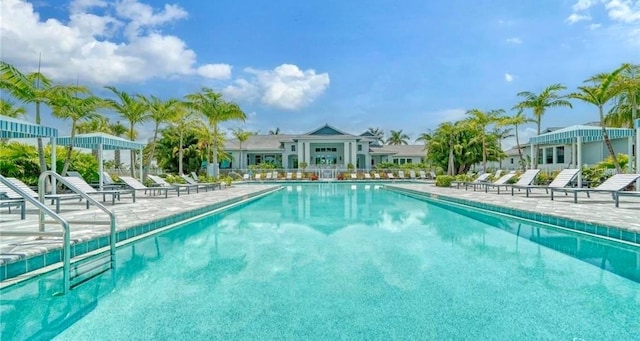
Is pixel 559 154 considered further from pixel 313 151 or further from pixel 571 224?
pixel 571 224

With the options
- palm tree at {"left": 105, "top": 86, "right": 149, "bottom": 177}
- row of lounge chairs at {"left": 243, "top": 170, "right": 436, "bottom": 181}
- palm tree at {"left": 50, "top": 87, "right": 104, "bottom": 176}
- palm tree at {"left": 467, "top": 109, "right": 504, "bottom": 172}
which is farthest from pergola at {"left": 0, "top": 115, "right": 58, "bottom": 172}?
palm tree at {"left": 467, "top": 109, "right": 504, "bottom": 172}

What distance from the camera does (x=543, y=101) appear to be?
2122cm

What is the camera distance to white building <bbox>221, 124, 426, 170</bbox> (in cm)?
3762

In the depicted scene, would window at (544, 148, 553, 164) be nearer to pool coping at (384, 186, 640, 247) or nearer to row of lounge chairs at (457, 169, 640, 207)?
row of lounge chairs at (457, 169, 640, 207)

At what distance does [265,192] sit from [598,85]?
47.5 ft

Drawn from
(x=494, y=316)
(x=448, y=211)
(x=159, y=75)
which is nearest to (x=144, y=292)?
(x=494, y=316)

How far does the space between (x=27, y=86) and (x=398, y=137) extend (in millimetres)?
63417

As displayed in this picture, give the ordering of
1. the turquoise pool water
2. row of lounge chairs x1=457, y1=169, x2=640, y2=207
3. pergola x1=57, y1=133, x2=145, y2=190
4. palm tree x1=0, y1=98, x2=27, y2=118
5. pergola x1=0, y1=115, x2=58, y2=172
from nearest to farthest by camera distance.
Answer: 1. the turquoise pool water
2. pergola x1=0, y1=115, x2=58, y2=172
3. row of lounge chairs x1=457, y1=169, x2=640, y2=207
4. pergola x1=57, y1=133, x2=145, y2=190
5. palm tree x1=0, y1=98, x2=27, y2=118

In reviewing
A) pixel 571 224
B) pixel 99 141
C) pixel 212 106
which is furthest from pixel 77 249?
pixel 212 106

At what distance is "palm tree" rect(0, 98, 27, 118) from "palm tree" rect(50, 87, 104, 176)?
1.60 meters

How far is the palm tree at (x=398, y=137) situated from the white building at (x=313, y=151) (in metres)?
27.3

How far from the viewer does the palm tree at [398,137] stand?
235 ft

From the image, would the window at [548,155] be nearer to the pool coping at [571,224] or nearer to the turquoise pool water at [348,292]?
the pool coping at [571,224]

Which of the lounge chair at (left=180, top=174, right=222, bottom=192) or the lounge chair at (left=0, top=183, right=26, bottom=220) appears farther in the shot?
the lounge chair at (left=180, top=174, right=222, bottom=192)
